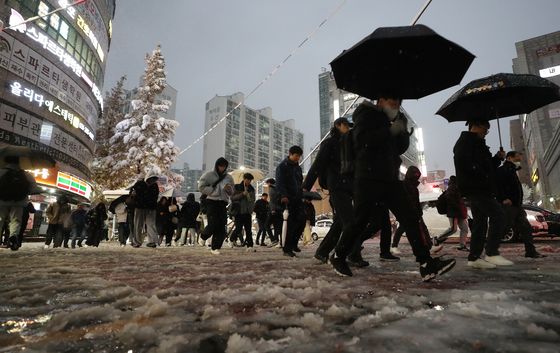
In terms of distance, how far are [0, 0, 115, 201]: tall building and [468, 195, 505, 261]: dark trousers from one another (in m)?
21.2

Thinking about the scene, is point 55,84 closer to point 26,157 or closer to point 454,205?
point 26,157

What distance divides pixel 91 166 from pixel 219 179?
27222 millimetres

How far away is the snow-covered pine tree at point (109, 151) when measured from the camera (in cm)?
2655

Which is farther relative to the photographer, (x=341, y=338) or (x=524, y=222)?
(x=524, y=222)

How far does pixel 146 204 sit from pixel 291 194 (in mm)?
4828

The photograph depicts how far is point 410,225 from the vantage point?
3.02 m

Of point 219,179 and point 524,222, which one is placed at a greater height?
point 219,179

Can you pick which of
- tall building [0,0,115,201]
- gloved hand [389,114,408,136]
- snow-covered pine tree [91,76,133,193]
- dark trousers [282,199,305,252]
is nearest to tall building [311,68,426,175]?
snow-covered pine tree [91,76,133,193]

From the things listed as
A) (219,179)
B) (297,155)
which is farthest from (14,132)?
(297,155)

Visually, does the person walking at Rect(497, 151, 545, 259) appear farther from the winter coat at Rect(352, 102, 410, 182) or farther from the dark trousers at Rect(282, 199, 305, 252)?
the dark trousers at Rect(282, 199, 305, 252)

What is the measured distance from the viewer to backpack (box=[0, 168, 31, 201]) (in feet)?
19.6

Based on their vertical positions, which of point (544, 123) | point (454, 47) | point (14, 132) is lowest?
point (454, 47)

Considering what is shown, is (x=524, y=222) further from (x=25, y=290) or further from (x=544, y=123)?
(x=544, y=123)

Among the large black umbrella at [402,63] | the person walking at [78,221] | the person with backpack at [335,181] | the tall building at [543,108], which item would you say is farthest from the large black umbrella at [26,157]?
the tall building at [543,108]
